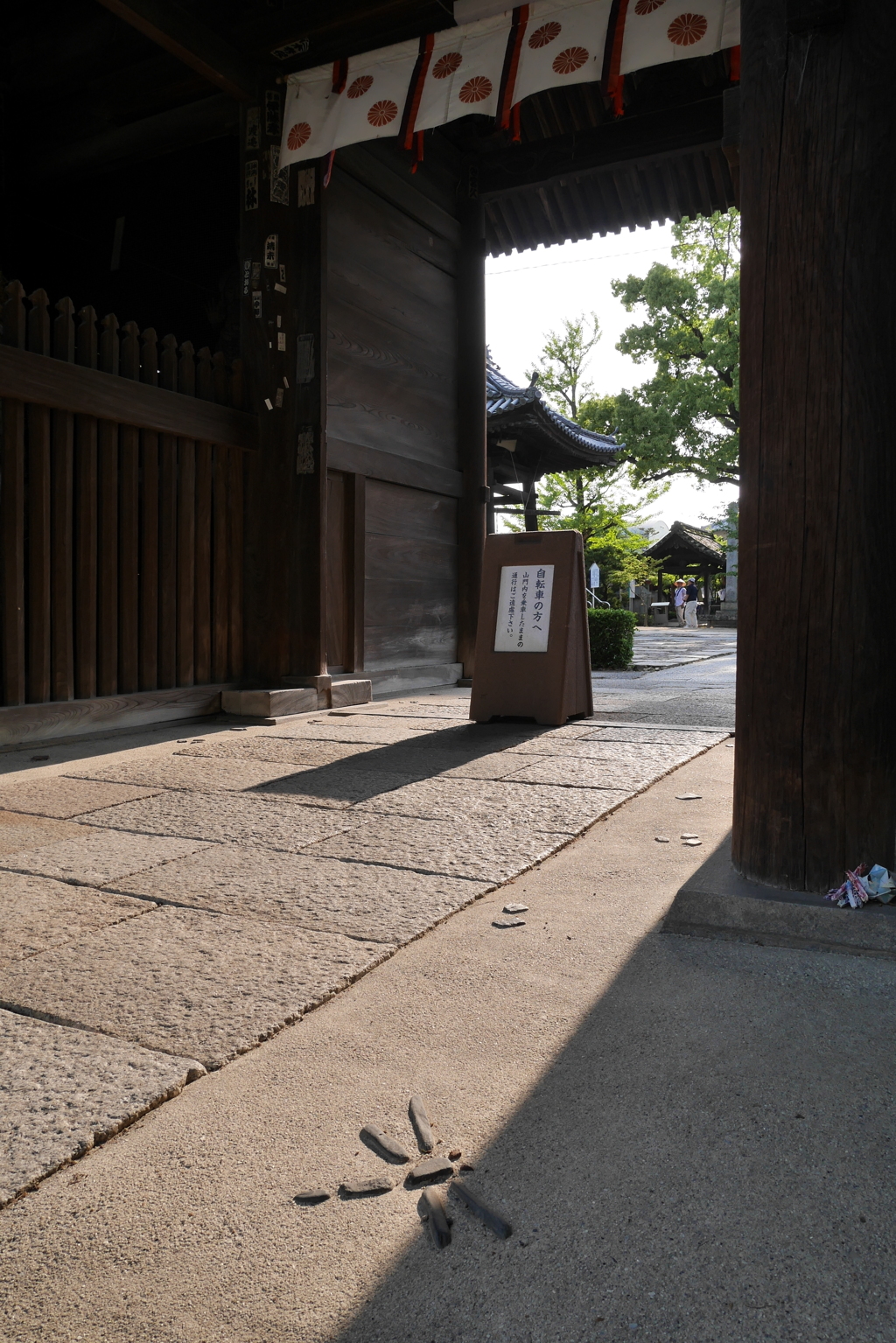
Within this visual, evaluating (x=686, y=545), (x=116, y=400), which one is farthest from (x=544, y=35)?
(x=686, y=545)

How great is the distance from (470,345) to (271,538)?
3.45 m

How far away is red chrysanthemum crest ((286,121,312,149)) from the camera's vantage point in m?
5.88

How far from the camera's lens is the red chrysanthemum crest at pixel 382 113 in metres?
5.77

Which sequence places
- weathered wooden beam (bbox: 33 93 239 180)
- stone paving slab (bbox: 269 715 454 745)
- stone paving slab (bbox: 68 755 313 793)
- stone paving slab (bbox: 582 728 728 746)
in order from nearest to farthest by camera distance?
stone paving slab (bbox: 68 755 313 793) → stone paving slab (bbox: 582 728 728 746) → stone paving slab (bbox: 269 715 454 745) → weathered wooden beam (bbox: 33 93 239 180)

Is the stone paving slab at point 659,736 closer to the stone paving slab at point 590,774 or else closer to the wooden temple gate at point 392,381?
the stone paving slab at point 590,774

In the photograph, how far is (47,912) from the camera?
2.32 metres

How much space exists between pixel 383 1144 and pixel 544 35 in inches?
247

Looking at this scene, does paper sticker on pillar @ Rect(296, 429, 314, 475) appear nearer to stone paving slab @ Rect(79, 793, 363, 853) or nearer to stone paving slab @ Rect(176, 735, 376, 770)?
stone paving slab @ Rect(176, 735, 376, 770)

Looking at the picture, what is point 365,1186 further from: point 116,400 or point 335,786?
point 116,400

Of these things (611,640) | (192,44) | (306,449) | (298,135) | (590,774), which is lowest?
(590,774)

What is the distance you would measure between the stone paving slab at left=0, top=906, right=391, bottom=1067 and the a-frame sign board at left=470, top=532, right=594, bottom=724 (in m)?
3.45

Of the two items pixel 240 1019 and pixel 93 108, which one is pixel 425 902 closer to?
pixel 240 1019

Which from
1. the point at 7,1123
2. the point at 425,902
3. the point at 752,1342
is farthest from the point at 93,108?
the point at 752,1342

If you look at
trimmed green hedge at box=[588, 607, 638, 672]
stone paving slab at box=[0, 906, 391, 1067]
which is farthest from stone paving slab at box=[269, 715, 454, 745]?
trimmed green hedge at box=[588, 607, 638, 672]
